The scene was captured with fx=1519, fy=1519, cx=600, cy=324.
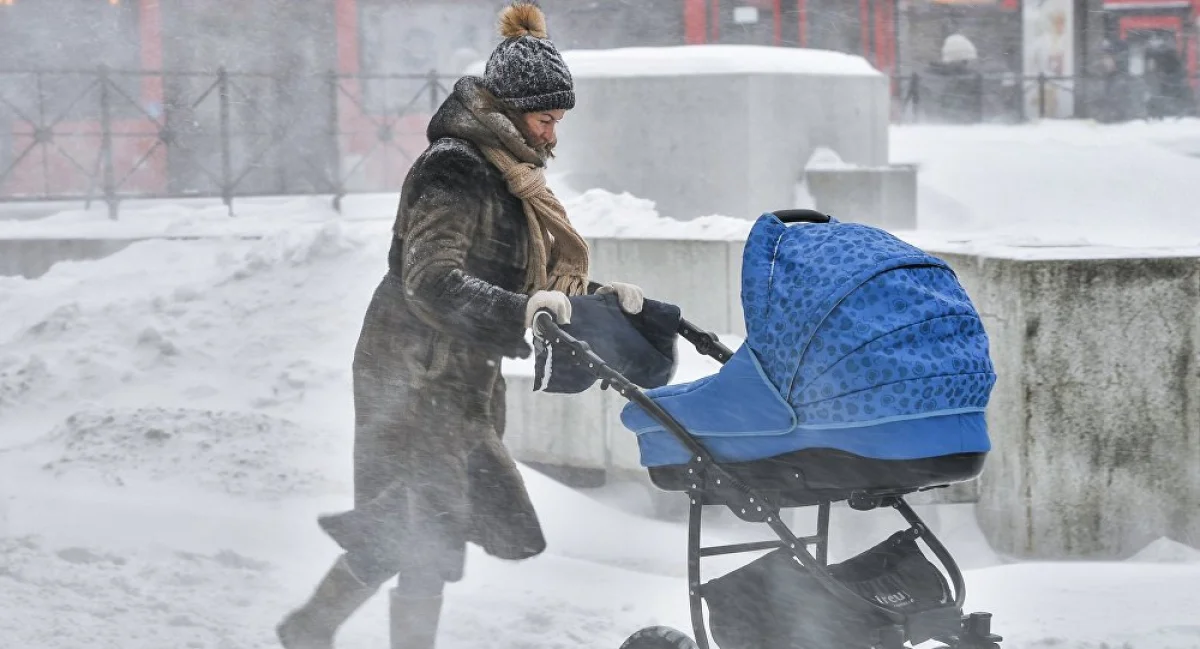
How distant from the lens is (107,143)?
46.5 feet

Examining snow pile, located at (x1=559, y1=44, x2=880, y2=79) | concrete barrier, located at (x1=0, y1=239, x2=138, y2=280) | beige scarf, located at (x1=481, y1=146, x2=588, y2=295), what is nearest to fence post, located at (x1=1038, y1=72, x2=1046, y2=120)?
snow pile, located at (x1=559, y1=44, x2=880, y2=79)

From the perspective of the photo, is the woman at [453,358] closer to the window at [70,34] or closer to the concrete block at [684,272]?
the concrete block at [684,272]

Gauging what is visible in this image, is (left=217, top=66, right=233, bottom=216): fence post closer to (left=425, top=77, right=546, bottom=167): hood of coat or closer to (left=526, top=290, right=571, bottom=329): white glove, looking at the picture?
(left=425, top=77, right=546, bottom=167): hood of coat

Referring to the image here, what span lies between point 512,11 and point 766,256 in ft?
3.66

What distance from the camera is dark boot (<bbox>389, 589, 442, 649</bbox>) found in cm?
434

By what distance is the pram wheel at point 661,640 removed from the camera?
12.1ft

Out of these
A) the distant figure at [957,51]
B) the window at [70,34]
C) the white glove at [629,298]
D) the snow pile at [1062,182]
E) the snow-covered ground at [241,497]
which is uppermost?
the window at [70,34]

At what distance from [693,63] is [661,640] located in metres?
8.78

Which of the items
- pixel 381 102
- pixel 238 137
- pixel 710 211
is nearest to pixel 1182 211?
pixel 710 211

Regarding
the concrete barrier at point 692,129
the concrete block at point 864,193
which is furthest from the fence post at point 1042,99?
the concrete barrier at point 692,129

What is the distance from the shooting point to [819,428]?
3.47 m

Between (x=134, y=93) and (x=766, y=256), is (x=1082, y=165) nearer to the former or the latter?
(x=134, y=93)

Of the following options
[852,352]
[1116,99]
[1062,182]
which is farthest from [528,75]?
[1116,99]

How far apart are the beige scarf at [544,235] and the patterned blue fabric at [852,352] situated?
0.77m
